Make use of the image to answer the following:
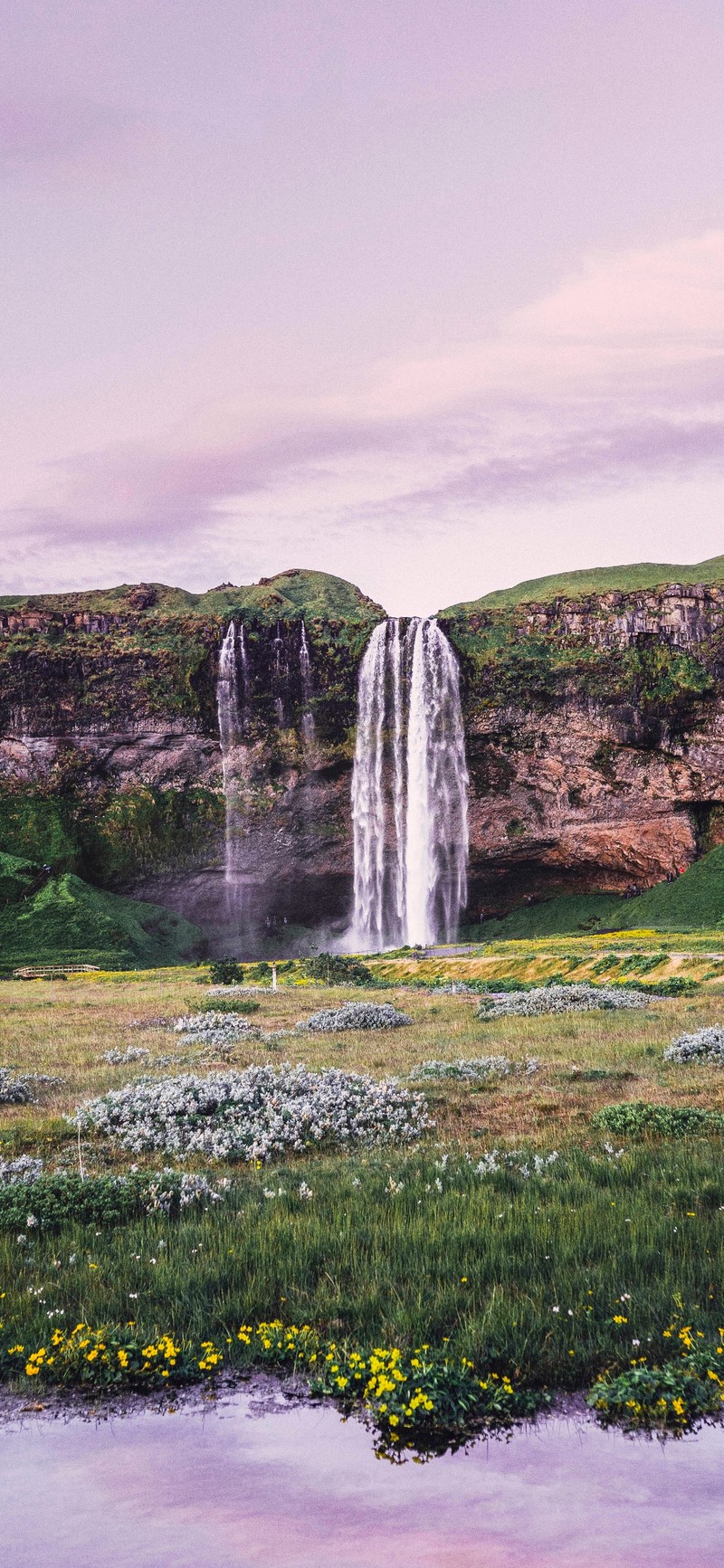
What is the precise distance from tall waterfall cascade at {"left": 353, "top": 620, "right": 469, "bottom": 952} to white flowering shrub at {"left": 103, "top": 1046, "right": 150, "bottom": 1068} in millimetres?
63353

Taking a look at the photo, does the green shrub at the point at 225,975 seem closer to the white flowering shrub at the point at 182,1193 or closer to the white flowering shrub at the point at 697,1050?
the white flowering shrub at the point at 697,1050

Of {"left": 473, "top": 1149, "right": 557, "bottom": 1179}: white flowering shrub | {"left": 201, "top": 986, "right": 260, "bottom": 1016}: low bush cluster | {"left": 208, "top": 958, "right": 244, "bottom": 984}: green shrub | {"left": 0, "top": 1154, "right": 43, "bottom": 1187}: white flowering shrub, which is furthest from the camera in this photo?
{"left": 208, "top": 958, "right": 244, "bottom": 984}: green shrub

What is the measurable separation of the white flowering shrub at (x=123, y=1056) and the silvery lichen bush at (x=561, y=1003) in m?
9.90

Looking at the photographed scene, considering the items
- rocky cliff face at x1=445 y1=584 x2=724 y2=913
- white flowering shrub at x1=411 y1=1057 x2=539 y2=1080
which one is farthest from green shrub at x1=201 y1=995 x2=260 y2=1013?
rocky cliff face at x1=445 y1=584 x2=724 y2=913

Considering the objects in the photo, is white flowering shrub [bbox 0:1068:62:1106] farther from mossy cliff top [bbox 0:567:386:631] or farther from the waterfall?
mossy cliff top [bbox 0:567:386:631]

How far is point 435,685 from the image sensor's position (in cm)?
8200

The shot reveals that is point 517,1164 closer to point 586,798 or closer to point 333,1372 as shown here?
point 333,1372

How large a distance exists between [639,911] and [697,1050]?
196 feet

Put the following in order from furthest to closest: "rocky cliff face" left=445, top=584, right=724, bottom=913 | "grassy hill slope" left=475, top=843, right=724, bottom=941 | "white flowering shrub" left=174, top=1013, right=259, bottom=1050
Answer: "rocky cliff face" left=445, top=584, right=724, bottom=913 → "grassy hill slope" left=475, top=843, right=724, bottom=941 → "white flowering shrub" left=174, top=1013, right=259, bottom=1050

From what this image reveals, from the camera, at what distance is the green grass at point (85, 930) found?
6856 cm

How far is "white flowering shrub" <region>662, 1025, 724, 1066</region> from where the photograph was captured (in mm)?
15156

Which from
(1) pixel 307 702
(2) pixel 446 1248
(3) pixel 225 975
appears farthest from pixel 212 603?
(2) pixel 446 1248

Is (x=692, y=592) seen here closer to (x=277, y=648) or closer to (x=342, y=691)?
(x=342, y=691)

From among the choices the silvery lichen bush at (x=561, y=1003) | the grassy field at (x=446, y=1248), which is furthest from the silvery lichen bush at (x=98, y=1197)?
the silvery lichen bush at (x=561, y=1003)
